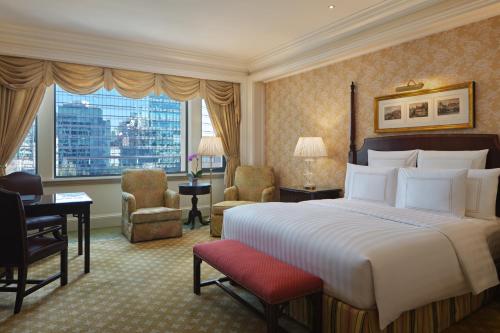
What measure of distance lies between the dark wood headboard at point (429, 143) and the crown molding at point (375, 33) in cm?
54

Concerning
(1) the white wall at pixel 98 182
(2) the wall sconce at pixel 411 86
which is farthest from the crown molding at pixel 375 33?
(1) the white wall at pixel 98 182

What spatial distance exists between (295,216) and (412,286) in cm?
103

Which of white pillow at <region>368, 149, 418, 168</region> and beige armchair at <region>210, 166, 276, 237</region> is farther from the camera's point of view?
beige armchair at <region>210, 166, 276, 237</region>

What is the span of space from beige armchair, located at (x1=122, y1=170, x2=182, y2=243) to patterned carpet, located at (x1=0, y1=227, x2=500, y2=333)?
79 centimetres

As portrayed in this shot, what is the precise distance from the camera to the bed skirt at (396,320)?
1.96 metres

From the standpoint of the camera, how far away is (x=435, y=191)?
9.82 ft

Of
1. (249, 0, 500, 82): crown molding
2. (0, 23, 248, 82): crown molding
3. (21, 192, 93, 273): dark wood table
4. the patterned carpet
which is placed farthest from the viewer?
(0, 23, 248, 82): crown molding

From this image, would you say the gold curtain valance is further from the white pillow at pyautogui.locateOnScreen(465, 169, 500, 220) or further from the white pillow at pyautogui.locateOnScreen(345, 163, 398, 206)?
the white pillow at pyautogui.locateOnScreen(465, 169, 500, 220)

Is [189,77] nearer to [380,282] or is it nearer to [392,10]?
[392,10]

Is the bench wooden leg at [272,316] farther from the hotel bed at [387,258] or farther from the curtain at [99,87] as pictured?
the curtain at [99,87]

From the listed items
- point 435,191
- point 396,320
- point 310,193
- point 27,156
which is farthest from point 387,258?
point 27,156

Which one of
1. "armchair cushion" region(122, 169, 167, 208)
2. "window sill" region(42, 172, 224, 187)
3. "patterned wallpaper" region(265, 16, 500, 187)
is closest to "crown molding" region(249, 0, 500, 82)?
"patterned wallpaper" region(265, 16, 500, 187)

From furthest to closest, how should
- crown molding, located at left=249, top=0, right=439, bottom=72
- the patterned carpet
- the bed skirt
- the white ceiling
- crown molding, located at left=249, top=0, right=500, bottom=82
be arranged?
the white ceiling → crown molding, located at left=249, top=0, right=439, bottom=72 → crown molding, located at left=249, top=0, right=500, bottom=82 → the patterned carpet → the bed skirt

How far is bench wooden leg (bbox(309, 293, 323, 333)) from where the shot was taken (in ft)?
7.13
